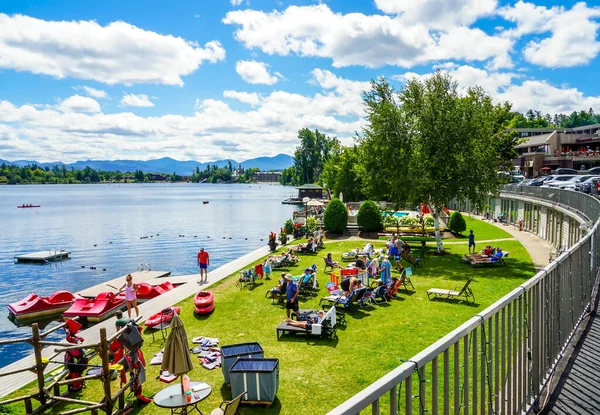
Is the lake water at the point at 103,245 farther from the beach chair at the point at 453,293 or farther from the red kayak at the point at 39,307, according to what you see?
the beach chair at the point at 453,293

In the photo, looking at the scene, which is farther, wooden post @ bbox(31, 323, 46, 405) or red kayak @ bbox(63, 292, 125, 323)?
red kayak @ bbox(63, 292, 125, 323)

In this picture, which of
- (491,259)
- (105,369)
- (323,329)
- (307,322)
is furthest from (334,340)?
(491,259)

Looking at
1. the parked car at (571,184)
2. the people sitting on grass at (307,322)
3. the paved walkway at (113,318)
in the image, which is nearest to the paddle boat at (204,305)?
the paved walkway at (113,318)

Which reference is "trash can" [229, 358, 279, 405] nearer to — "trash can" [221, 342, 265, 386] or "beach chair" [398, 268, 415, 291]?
"trash can" [221, 342, 265, 386]

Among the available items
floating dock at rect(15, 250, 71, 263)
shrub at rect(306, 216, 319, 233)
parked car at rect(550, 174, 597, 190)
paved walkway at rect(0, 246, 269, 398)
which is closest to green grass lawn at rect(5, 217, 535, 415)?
paved walkway at rect(0, 246, 269, 398)

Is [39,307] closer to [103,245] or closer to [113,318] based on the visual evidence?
[113,318]

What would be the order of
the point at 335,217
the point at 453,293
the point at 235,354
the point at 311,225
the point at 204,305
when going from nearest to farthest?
the point at 235,354, the point at 204,305, the point at 453,293, the point at 335,217, the point at 311,225

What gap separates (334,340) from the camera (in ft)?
46.0

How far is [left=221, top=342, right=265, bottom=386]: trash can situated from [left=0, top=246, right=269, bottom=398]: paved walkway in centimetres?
328

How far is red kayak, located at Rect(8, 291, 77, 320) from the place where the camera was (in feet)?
79.3

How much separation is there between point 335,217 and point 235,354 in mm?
28630

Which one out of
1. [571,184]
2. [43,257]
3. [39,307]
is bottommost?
[43,257]

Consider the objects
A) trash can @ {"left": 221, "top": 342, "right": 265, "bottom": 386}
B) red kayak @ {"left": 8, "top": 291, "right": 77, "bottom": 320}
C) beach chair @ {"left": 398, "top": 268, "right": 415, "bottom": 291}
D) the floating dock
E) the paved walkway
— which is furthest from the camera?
the floating dock

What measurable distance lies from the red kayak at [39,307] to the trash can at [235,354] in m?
17.9
